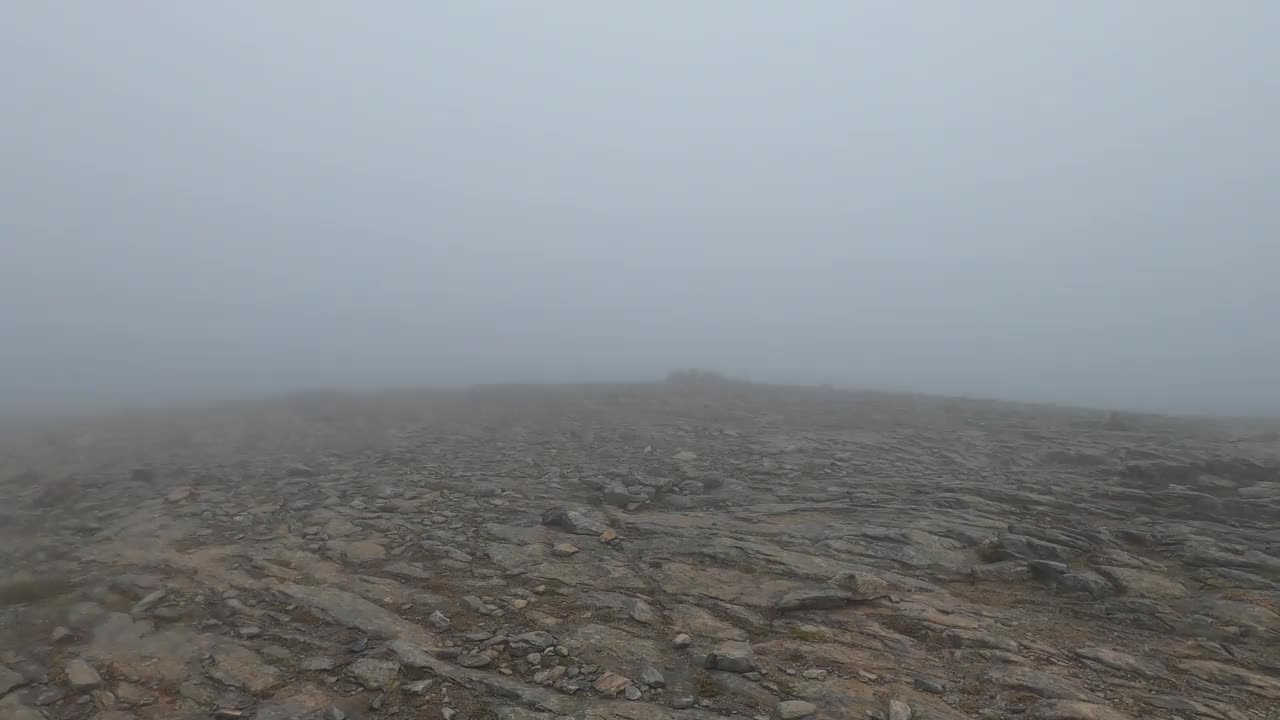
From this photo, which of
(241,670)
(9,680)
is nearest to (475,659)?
(241,670)

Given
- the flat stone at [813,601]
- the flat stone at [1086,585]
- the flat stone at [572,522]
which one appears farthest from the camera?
the flat stone at [572,522]

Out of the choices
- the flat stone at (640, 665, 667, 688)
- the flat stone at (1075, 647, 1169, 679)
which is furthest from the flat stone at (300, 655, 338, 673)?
the flat stone at (1075, 647, 1169, 679)

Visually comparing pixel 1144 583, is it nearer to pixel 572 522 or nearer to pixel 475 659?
pixel 572 522

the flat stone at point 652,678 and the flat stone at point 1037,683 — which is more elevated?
the flat stone at point 1037,683

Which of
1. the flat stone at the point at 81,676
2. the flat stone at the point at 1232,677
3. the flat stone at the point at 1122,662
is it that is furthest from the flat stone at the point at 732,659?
the flat stone at the point at 81,676

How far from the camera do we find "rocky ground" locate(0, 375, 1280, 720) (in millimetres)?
5762

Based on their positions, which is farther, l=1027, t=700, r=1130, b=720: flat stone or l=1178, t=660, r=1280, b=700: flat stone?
l=1178, t=660, r=1280, b=700: flat stone

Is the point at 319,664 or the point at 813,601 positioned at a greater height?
the point at 813,601

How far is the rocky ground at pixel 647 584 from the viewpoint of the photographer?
227 inches

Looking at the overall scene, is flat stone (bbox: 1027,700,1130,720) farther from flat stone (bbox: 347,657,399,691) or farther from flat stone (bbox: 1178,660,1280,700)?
flat stone (bbox: 347,657,399,691)

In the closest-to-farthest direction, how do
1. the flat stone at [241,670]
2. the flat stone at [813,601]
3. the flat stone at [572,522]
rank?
1. the flat stone at [241,670]
2. the flat stone at [813,601]
3. the flat stone at [572,522]

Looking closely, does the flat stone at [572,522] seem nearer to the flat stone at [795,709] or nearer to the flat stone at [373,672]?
the flat stone at [373,672]

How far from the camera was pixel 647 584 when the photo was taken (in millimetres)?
8352

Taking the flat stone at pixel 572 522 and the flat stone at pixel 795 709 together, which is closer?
the flat stone at pixel 795 709
